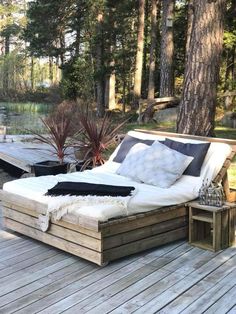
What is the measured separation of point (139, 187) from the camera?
11.6ft

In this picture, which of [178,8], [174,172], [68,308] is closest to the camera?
[68,308]

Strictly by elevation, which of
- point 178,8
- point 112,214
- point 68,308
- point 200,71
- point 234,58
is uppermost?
point 178,8

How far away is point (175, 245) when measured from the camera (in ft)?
11.2

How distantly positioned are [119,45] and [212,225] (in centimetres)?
1423

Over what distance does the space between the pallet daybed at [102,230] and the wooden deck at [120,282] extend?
8 cm

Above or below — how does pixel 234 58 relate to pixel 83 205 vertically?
above

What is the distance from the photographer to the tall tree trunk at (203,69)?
4.70 m

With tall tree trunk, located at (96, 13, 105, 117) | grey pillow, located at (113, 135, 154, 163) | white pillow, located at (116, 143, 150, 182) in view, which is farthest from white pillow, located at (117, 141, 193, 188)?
tall tree trunk, located at (96, 13, 105, 117)

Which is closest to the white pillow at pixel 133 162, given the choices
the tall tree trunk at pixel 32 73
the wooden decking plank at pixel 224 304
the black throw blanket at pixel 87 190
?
the black throw blanket at pixel 87 190

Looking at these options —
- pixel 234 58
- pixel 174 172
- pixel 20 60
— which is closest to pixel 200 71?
pixel 174 172

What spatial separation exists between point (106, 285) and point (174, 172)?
1294 millimetres

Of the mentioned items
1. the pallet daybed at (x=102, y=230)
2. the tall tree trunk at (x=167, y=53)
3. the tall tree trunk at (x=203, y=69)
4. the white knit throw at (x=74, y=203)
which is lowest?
the pallet daybed at (x=102, y=230)

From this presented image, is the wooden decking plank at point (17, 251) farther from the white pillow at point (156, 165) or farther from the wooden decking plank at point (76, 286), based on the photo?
the white pillow at point (156, 165)

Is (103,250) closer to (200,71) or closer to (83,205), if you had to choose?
(83,205)
